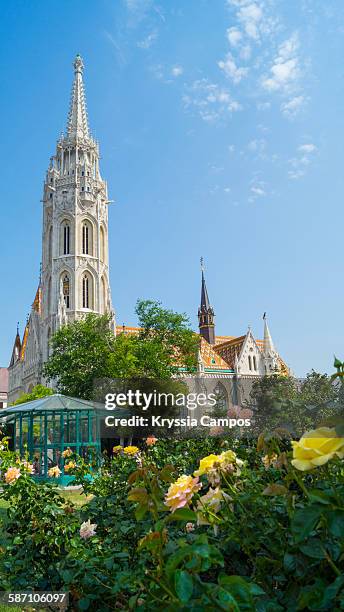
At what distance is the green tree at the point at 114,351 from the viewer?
112 feet

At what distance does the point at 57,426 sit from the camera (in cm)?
2044

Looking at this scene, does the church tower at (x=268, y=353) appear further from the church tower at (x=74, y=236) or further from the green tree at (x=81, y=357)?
the green tree at (x=81, y=357)

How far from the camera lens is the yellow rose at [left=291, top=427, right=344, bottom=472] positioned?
1301mm

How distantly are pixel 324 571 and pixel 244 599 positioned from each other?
418 mm

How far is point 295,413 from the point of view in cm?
755

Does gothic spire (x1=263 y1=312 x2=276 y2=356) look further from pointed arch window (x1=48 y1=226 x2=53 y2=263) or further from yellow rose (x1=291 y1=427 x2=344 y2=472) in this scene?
yellow rose (x1=291 y1=427 x2=344 y2=472)

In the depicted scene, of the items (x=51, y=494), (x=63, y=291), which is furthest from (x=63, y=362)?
(x=51, y=494)

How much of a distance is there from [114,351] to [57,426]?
15165 mm

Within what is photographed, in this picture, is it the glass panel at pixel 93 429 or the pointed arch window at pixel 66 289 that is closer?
the glass panel at pixel 93 429

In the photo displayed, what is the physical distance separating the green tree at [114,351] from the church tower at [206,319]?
29.9 m

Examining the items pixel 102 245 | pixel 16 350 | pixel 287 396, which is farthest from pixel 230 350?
pixel 287 396

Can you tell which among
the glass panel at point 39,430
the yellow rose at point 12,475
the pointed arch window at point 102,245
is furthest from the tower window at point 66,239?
the yellow rose at point 12,475

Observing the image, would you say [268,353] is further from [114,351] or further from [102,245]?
[114,351]

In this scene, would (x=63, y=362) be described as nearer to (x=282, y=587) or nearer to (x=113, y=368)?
(x=113, y=368)
